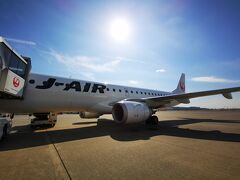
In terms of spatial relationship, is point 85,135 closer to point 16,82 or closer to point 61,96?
point 61,96

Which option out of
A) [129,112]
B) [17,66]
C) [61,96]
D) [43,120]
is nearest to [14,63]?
[17,66]

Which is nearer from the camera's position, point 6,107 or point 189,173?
point 189,173

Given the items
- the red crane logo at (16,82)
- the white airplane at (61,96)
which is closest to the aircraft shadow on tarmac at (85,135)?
the white airplane at (61,96)

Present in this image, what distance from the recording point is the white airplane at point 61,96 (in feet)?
23.9

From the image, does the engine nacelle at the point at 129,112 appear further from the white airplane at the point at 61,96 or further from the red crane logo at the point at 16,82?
the red crane logo at the point at 16,82

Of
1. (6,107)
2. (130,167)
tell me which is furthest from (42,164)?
(6,107)

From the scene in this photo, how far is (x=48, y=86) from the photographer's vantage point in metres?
9.97

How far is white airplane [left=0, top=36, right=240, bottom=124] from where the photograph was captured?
7300 millimetres

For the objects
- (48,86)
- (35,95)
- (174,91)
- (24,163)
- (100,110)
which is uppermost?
(174,91)

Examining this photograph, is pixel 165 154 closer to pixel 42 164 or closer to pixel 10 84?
pixel 42 164

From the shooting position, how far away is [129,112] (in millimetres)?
9680

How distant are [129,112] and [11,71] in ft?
20.8

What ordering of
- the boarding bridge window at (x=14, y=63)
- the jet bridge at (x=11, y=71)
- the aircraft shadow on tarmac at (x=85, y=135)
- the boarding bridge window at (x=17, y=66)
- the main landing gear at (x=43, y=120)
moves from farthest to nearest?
the main landing gear at (x=43, y=120) < the boarding bridge window at (x=17, y=66) < the aircraft shadow on tarmac at (x=85, y=135) < the boarding bridge window at (x=14, y=63) < the jet bridge at (x=11, y=71)

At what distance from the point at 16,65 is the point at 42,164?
5353mm
